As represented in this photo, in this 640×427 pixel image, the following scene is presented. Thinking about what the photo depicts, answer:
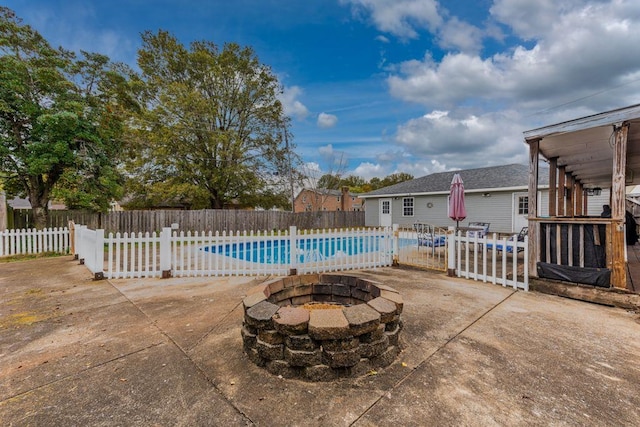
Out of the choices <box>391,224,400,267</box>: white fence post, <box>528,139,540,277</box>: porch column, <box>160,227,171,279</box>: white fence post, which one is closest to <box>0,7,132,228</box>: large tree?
<box>160,227,171,279</box>: white fence post

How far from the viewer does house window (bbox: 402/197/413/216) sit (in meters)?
17.7

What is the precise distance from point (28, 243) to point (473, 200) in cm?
1881

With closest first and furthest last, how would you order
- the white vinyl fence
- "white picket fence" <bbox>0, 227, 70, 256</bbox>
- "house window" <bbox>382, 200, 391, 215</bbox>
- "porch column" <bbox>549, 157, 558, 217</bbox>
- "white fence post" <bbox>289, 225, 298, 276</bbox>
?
the white vinyl fence → "white fence post" <bbox>289, 225, 298, 276</bbox> → "porch column" <bbox>549, 157, 558, 217</bbox> → "white picket fence" <bbox>0, 227, 70, 256</bbox> → "house window" <bbox>382, 200, 391, 215</bbox>

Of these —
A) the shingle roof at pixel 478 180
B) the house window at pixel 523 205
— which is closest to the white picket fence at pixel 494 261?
the house window at pixel 523 205

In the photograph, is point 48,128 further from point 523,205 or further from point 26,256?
point 523,205

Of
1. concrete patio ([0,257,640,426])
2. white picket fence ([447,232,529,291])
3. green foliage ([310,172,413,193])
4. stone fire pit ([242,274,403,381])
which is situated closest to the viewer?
concrete patio ([0,257,640,426])

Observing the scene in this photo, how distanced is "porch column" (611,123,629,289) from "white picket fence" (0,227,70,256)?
13130 mm

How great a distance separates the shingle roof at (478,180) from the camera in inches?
538

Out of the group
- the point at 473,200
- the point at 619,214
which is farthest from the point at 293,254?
the point at 473,200

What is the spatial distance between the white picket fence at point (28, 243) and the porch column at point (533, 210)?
12353 mm

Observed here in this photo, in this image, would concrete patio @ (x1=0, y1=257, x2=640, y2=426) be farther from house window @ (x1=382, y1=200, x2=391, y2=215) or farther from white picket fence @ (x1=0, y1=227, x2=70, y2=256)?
house window @ (x1=382, y1=200, x2=391, y2=215)

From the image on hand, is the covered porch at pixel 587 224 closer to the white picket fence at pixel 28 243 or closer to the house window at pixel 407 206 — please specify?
the house window at pixel 407 206

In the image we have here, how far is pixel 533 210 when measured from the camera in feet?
15.6

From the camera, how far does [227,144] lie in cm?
1731
